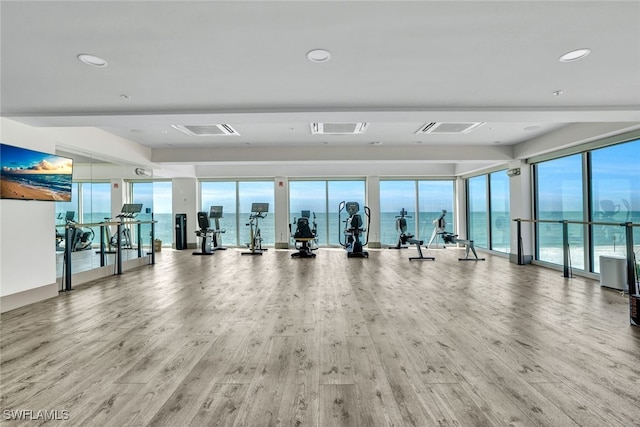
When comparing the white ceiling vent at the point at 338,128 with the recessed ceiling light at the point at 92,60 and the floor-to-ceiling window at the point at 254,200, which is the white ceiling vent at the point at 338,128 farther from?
the floor-to-ceiling window at the point at 254,200

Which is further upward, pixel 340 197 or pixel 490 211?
pixel 340 197

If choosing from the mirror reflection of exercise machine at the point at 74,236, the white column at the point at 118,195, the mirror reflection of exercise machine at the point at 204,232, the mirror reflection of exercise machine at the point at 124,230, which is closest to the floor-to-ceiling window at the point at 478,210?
the mirror reflection of exercise machine at the point at 204,232

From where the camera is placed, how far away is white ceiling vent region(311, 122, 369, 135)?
5708 mm

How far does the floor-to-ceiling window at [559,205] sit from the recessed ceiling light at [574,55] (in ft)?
13.5

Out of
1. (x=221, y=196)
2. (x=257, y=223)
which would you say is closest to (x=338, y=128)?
(x=257, y=223)

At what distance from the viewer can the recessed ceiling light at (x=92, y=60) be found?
270 cm

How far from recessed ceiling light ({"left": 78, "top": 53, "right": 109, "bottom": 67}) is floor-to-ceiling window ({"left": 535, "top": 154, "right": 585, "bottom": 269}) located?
7.50 meters

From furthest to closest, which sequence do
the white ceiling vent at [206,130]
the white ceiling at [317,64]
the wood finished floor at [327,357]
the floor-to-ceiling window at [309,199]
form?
the floor-to-ceiling window at [309,199] → the white ceiling vent at [206,130] → the white ceiling at [317,64] → the wood finished floor at [327,357]

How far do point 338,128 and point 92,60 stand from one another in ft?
13.0

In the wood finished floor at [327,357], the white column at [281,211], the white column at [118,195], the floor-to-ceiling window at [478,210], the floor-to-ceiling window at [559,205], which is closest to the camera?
the wood finished floor at [327,357]

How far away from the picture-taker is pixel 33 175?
4320 millimetres

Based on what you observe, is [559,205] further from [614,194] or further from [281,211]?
[281,211]

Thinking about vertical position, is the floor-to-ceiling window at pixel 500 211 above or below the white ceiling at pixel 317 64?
below

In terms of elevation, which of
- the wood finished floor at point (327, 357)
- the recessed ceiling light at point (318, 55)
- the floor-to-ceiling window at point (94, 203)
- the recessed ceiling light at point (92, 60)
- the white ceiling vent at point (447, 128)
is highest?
the white ceiling vent at point (447, 128)
